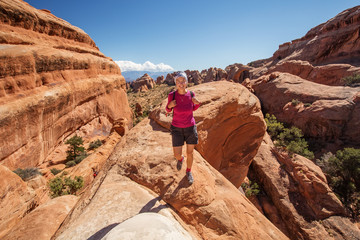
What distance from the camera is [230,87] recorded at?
7.48 metres

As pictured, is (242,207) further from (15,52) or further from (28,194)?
(15,52)

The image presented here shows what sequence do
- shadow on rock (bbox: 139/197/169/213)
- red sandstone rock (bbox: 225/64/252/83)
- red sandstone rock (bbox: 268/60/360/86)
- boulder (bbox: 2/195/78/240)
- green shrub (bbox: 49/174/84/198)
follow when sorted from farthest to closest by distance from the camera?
1. red sandstone rock (bbox: 225/64/252/83)
2. red sandstone rock (bbox: 268/60/360/86)
3. green shrub (bbox: 49/174/84/198)
4. boulder (bbox: 2/195/78/240)
5. shadow on rock (bbox: 139/197/169/213)

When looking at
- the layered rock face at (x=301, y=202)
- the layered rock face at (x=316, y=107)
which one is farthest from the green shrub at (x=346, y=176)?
the layered rock face at (x=316, y=107)

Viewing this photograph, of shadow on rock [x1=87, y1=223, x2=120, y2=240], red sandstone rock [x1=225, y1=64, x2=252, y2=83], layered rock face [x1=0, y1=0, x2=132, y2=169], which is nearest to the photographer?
shadow on rock [x1=87, y1=223, x2=120, y2=240]

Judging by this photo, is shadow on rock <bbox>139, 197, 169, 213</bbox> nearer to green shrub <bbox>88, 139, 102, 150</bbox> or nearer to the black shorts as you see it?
the black shorts

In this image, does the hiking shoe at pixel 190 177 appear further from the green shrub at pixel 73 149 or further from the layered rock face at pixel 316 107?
the layered rock face at pixel 316 107

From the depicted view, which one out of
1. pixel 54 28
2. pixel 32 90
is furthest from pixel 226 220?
pixel 54 28

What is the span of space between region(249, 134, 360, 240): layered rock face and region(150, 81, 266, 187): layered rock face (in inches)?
151

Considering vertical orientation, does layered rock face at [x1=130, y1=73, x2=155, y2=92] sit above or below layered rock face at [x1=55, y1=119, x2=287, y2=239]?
above

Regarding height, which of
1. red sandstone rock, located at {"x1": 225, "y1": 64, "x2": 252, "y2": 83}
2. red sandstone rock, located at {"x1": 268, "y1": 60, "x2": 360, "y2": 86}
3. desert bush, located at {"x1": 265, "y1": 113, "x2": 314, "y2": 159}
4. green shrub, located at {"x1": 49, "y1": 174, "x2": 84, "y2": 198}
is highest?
red sandstone rock, located at {"x1": 225, "y1": 64, "x2": 252, "y2": 83}

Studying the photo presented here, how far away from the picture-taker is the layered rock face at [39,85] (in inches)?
404

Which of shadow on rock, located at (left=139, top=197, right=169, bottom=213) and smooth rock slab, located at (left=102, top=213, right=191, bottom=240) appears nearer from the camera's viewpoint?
smooth rock slab, located at (left=102, top=213, right=191, bottom=240)

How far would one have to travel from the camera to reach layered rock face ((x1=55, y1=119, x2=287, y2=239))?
2652mm

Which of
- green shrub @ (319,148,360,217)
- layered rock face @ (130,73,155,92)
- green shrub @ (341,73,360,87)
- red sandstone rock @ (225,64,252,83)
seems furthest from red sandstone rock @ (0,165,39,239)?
layered rock face @ (130,73,155,92)
